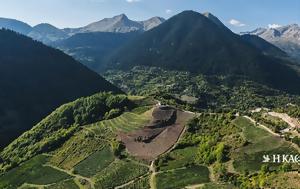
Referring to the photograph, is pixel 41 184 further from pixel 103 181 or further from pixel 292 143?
pixel 292 143

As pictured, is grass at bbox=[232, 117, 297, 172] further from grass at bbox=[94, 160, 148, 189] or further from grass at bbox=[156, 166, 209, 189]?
grass at bbox=[94, 160, 148, 189]

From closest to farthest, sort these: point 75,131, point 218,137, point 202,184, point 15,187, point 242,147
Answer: point 202,184, point 242,147, point 218,137, point 15,187, point 75,131

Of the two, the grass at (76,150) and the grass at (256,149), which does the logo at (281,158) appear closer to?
the grass at (256,149)

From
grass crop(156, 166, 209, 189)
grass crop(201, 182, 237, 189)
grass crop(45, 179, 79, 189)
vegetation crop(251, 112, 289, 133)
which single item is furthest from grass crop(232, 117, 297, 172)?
grass crop(45, 179, 79, 189)

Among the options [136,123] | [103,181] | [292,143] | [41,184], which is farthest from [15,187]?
[292,143]

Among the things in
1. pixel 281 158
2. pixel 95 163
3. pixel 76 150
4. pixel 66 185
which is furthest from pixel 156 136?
pixel 281 158

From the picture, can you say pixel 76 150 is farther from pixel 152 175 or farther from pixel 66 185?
pixel 152 175

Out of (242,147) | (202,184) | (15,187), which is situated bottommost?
(15,187)
